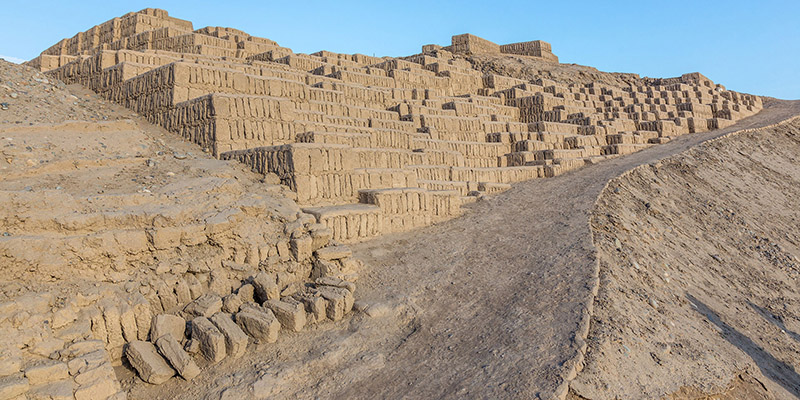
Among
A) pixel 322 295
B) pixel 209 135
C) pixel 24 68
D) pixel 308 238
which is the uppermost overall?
pixel 24 68

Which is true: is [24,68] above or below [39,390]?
above

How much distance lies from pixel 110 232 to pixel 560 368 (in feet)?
12.4

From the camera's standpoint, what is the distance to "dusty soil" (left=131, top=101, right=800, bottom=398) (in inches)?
146

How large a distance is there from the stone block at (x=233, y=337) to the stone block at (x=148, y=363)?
44cm

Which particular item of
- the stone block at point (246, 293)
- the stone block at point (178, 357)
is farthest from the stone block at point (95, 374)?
the stone block at point (246, 293)

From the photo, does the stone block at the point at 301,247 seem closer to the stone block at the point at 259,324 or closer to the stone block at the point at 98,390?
the stone block at the point at 259,324

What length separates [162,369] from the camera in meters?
3.86

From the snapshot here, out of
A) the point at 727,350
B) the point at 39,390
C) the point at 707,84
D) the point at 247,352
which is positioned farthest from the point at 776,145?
the point at 39,390

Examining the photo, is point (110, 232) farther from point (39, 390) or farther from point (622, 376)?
point (622, 376)

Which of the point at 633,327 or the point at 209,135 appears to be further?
the point at 209,135

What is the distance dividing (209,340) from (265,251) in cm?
137

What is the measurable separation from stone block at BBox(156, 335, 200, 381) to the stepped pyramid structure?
2386 mm

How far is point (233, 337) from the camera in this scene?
161 inches

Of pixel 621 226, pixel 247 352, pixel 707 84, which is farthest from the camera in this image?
pixel 707 84
